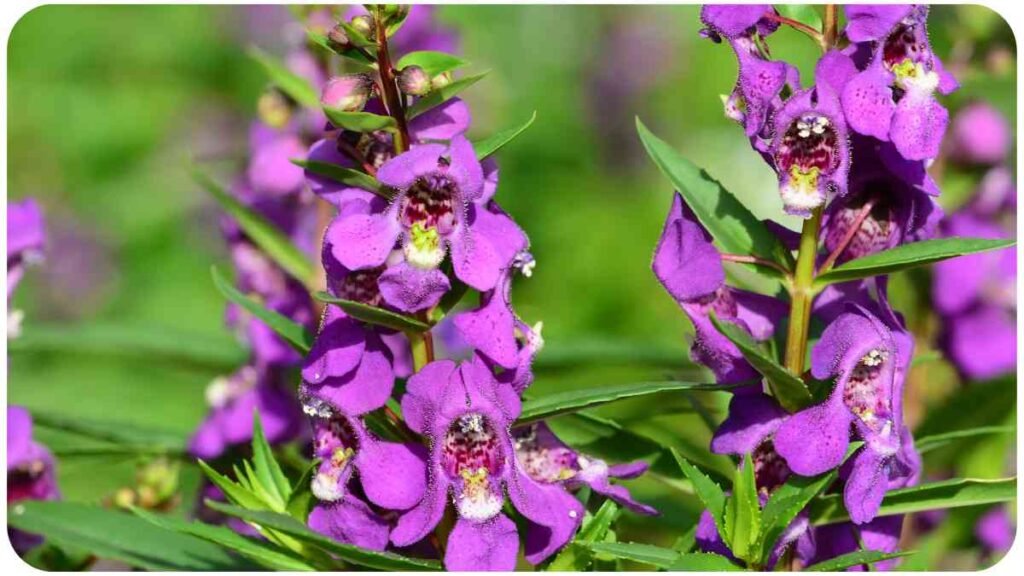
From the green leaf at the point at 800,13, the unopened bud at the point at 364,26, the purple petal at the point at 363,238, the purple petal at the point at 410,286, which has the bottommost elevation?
the purple petal at the point at 410,286

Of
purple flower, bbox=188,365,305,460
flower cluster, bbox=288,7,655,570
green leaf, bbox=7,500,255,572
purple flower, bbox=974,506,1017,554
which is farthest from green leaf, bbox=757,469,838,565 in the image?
purple flower, bbox=974,506,1017,554

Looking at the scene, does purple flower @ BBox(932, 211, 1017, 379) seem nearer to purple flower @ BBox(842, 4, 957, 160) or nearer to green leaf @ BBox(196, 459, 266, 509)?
purple flower @ BBox(842, 4, 957, 160)

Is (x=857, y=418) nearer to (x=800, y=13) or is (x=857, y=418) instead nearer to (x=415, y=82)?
(x=800, y=13)

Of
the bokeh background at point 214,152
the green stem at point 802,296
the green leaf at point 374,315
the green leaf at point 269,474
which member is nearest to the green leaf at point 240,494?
the green leaf at point 269,474

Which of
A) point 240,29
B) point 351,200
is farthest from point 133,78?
point 351,200

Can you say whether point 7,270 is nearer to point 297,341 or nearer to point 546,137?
point 297,341

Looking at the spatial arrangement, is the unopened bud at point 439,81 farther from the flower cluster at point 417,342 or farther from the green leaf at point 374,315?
the green leaf at point 374,315
